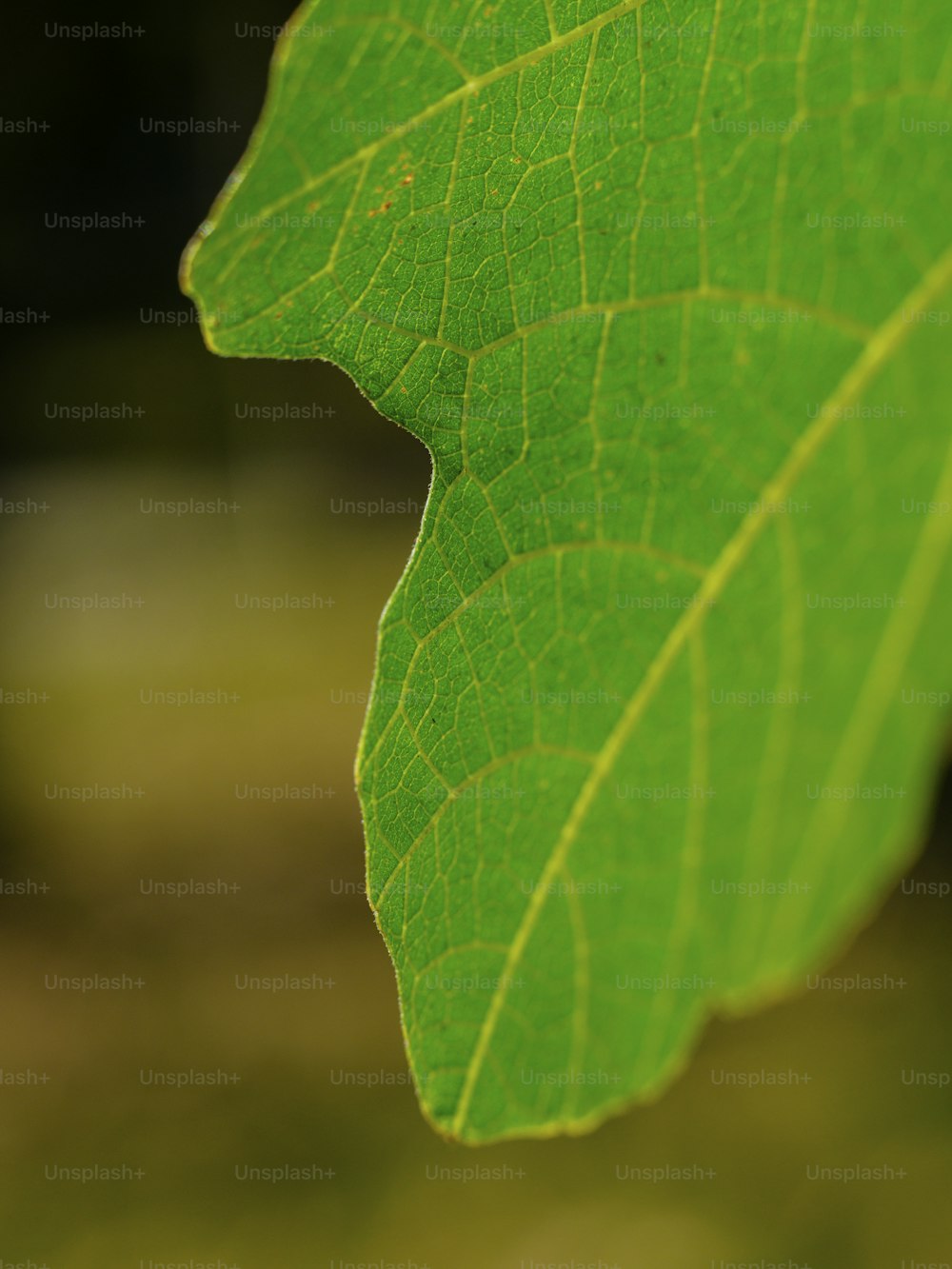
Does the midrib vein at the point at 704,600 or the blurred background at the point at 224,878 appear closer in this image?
the midrib vein at the point at 704,600

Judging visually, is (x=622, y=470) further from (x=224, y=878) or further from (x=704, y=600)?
(x=224, y=878)

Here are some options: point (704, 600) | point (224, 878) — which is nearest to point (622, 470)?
point (704, 600)

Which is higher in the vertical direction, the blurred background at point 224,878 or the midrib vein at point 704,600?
the midrib vein at point 704,600

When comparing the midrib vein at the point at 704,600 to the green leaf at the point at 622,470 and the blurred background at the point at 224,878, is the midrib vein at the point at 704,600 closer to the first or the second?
the green leaf at the point at 622,470

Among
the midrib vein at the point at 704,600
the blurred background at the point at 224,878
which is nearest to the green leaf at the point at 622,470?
the midrib vein at the point at 704,600

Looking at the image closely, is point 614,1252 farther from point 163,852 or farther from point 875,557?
point 875,557

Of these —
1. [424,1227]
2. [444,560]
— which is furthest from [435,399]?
[424,1227]
